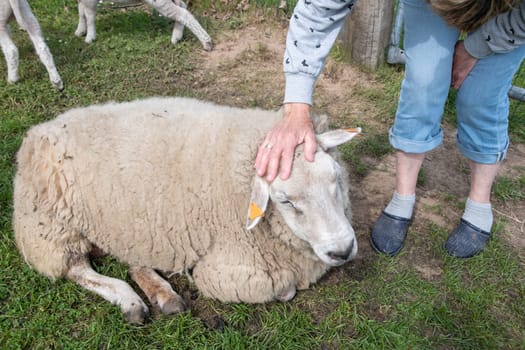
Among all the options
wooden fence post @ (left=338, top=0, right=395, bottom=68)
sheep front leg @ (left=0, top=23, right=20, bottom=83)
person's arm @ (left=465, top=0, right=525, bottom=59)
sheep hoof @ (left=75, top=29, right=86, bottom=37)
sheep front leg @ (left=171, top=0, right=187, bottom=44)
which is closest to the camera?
person's arm @ (left=465, top=0, right=525, bottom=59)

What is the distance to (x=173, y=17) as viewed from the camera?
556cm

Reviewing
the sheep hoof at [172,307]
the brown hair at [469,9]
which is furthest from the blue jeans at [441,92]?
the sheep hoof at [172,307]

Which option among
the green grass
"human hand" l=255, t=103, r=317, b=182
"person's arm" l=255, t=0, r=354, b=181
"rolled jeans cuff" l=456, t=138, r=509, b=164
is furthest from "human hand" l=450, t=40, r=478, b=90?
the green grass

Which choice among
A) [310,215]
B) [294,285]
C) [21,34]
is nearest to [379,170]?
[294,285]

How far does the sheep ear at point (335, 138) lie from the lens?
7.10 ft

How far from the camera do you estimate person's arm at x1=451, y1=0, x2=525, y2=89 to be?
2.01 meters

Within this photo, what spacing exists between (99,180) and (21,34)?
4.46 meters

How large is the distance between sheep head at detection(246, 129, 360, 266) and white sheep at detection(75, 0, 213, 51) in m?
3.75

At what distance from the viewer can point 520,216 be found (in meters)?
3.05

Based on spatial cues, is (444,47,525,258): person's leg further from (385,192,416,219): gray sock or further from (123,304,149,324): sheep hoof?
(123,304,149,324): sheep hoof

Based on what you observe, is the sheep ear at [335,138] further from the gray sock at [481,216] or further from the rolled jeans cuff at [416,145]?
the gray sock at [481,216]

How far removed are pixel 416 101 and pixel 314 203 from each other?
885 millimetres

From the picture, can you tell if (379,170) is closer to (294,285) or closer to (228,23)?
(294,285)

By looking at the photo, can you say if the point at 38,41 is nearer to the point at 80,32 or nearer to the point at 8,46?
the point at 8,46
